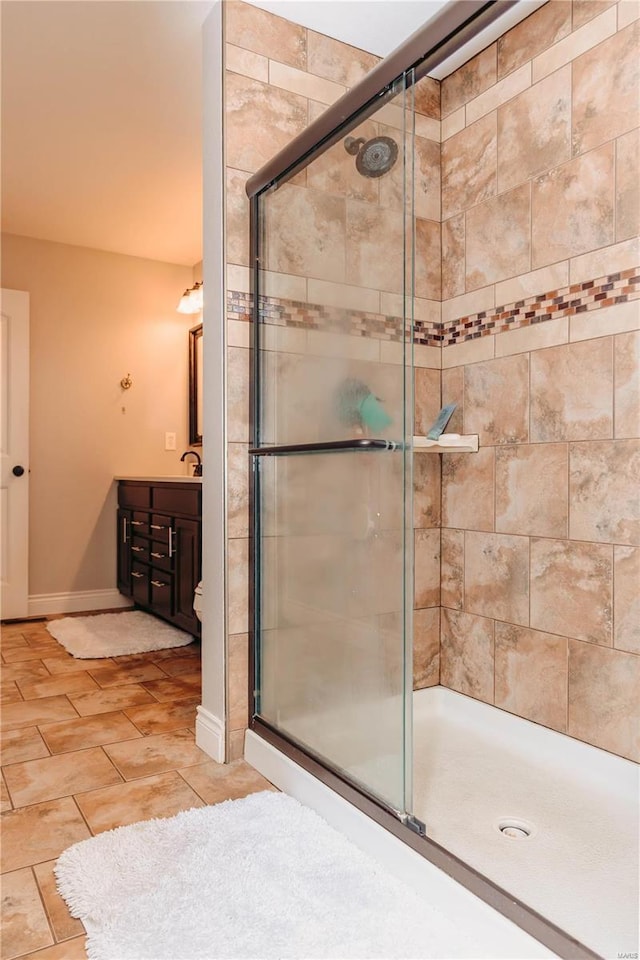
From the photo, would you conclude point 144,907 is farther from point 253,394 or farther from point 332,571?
point 253,394

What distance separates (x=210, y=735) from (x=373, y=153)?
5.75ft

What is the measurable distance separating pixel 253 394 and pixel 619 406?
108 centimetres

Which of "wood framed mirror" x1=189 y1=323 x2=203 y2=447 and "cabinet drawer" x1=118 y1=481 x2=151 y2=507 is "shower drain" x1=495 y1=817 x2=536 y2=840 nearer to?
"cabinet drawer" x1=118 y1=481 x2=151 y2=507

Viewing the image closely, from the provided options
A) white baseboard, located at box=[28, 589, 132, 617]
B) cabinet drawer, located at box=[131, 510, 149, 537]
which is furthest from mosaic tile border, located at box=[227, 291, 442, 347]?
white baseboard, located at box=[28, 589, 132, 617]

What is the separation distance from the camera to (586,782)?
6.27ft

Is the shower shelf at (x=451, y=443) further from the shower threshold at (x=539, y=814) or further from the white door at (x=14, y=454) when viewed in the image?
the white door at (x=14, y=454)

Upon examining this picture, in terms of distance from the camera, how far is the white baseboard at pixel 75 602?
165 inches

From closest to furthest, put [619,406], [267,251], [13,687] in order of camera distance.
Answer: [619,406]
[267,251]
[13,687]

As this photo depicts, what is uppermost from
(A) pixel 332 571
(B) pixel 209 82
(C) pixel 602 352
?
(B) pixel 209 82

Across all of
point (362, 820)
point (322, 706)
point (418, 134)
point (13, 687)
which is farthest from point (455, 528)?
point (13, 687)

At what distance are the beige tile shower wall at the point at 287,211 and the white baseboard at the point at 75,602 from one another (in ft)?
8.46

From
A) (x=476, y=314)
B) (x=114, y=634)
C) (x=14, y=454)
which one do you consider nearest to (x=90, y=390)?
(x=14, y=454)

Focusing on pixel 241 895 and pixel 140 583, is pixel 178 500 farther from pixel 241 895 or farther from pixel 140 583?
pixel 241 895

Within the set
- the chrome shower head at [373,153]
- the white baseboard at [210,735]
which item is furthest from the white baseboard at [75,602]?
the chrome shower head at [373,153]
